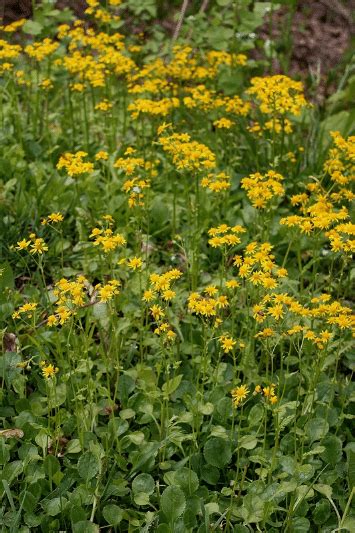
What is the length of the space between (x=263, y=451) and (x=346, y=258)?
2.11ft

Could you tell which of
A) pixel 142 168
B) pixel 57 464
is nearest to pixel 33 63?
pixel 142 168

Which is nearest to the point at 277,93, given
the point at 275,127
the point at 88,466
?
the point at 275,127

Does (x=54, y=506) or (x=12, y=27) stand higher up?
(x=12, y=27)

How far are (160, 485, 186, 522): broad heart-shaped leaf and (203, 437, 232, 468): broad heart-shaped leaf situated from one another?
214 millimetres

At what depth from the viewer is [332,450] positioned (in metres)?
2.41

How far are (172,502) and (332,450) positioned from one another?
556mm

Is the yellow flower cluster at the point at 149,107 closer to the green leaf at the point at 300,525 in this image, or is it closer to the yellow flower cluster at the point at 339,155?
the yellow flower cluster at the point at 339,155

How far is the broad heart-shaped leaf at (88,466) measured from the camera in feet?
7.47

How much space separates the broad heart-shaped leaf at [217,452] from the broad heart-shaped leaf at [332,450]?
0.99ft


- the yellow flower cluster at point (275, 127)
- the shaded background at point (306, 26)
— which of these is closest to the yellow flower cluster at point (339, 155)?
the yellow flower cluster at point (275, 127)

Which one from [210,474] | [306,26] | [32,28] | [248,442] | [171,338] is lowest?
[210,474]

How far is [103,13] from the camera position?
13.3 ft

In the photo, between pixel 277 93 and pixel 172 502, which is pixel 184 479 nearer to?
pixel 172 502

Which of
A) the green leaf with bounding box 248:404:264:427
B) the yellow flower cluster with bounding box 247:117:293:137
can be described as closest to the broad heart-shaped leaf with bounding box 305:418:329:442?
the green leaf with bounding box 248:404:264:427
